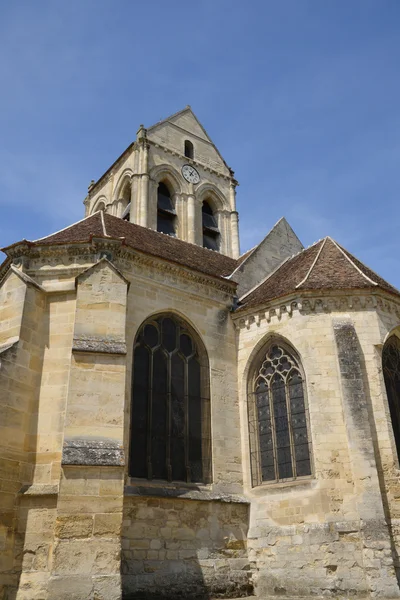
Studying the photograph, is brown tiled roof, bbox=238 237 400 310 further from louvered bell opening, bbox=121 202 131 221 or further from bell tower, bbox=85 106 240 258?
louvered bell opening, bbox=121 202 131 221

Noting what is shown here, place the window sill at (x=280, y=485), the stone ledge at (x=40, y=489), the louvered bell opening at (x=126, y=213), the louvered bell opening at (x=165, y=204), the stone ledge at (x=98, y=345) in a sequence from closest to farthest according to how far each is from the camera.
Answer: the stone ledge at (x=40, y=489) < the stone ledge at (x=98, y=345) < the window sill at (x=280, y=485) < the louvered bell opening at (x=165, y=204) < the louvered bell opening at (x=126, y=213)

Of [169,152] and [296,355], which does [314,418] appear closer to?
[296,355]

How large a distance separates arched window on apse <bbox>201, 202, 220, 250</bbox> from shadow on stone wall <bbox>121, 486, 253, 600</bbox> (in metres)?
12.4

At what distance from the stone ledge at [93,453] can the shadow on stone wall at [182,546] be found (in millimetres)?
1484

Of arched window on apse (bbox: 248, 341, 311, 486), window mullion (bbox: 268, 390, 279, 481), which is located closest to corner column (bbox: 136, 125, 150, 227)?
arched window on apse (bbox: 248, 341, 311, 486)

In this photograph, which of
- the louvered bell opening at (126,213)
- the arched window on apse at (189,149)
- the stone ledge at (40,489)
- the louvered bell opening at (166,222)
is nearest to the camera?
the stone ledge at (40,489)

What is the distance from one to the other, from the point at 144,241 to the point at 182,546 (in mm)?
7136

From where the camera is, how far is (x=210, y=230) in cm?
2194

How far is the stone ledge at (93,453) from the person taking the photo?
26.8 ft

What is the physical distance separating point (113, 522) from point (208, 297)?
19.4 feet

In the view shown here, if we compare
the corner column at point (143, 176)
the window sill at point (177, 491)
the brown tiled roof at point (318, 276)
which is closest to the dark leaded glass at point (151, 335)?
the brown tiled roof at point (318, 276)

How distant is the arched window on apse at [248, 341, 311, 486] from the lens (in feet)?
35.6

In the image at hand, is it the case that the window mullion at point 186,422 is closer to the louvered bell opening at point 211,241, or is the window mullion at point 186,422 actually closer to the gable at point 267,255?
the gable at point 267,255

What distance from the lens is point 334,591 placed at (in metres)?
9.21
